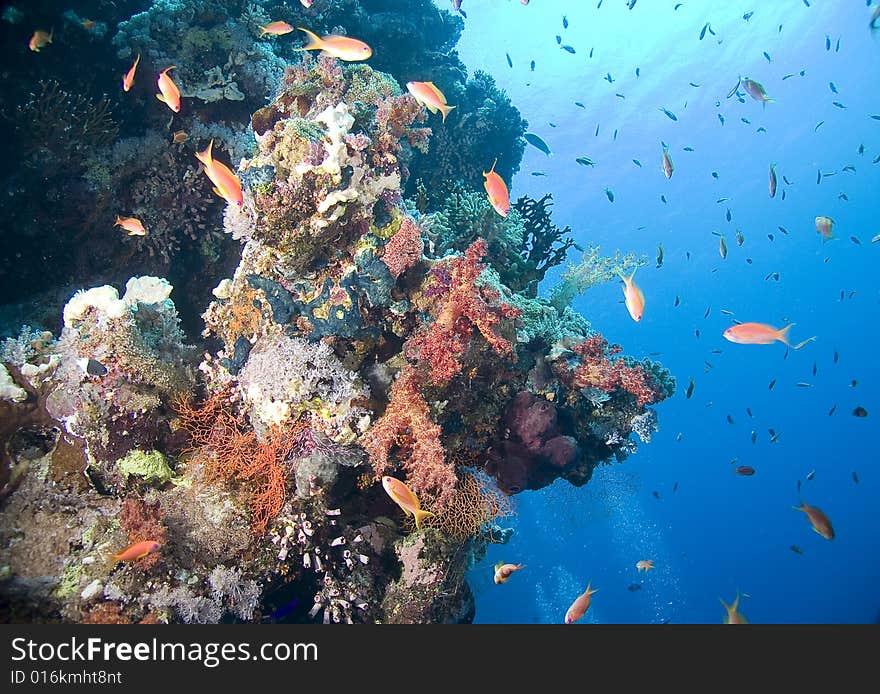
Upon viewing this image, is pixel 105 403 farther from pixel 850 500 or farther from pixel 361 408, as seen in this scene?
pixel 850 500

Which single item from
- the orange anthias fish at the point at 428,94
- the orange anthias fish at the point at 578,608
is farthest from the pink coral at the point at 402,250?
the orange anthias fish at the point at 578,608

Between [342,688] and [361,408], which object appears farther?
[361,408]

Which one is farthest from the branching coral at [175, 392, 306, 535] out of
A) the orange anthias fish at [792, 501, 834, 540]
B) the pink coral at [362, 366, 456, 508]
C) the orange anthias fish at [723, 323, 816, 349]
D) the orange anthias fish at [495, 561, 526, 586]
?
the orange anthias fish at [792, 501, 834, 540]

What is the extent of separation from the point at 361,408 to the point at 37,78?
7146 mm

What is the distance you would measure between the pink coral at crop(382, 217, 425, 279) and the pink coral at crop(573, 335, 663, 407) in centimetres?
261

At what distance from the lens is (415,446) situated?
169 inches

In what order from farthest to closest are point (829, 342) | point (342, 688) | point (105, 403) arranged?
point (829, 342) → point (105, 403) → point (342, 688)

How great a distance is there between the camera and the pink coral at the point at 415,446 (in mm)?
4211

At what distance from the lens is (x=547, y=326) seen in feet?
20.1

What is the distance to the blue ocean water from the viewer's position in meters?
37.7

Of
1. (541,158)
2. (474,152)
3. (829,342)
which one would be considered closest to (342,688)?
(474,152)

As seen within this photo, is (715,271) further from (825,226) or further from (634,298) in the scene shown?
(634,298)

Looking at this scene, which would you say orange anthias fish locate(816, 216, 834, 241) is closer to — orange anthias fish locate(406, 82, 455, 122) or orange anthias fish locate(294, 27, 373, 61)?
orange anthias fish locate(406, 82, 455, 122)

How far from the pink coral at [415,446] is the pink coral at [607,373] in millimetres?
2432
